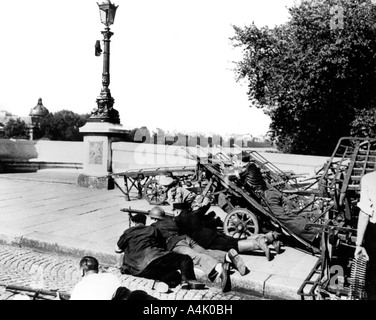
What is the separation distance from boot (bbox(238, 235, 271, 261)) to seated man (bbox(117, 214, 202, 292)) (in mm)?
1049

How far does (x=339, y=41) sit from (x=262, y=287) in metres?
13.3

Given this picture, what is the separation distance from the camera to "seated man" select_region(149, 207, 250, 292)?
204 inches

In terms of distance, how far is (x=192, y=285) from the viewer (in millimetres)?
4969

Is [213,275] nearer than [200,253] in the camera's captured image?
Yes

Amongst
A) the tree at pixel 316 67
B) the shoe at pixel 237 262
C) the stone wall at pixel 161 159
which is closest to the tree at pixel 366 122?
the tree at pixel 316 67

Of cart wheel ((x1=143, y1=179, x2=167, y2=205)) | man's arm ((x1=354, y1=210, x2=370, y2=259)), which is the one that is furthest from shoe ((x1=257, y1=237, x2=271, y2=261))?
cart wheel ((x1=143, y1=179, x2=167, y2=205))

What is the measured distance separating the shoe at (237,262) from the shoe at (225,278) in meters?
0.26

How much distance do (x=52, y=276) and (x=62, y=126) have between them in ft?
201

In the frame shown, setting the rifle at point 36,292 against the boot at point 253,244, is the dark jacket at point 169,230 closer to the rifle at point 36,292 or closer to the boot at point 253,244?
the boot at point 253,244

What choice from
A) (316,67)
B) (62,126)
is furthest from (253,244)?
(62,126)

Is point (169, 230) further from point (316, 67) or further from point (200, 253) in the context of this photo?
point (316, 67)

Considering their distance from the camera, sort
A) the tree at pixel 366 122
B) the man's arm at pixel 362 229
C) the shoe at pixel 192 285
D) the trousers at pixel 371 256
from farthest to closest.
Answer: the tree at pixel 366 122, the shoe at pixel 192 285, the trousers at pixel 371 256, the man's arm at pixel 362 229

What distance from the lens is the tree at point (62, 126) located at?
61.0m

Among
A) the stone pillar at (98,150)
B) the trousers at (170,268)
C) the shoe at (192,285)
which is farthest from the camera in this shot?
the stone pillar at (98,150)
